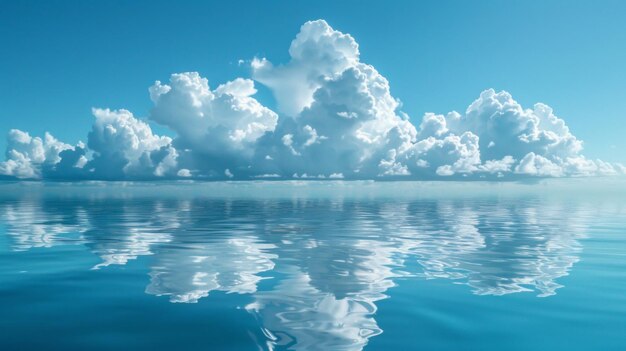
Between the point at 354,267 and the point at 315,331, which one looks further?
the point at 354,267

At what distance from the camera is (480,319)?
528 inches

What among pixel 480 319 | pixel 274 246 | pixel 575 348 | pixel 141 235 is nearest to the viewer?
pixel 575 348

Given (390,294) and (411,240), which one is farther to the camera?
(411,240)

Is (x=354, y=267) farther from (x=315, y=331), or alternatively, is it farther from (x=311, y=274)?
(x=315, y=331)

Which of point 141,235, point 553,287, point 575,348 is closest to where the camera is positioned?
point 575,348

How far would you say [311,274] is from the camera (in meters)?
20.0

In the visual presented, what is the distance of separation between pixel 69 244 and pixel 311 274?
20145mm

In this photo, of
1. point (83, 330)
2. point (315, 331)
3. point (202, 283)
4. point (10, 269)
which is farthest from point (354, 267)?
point (10, 269)

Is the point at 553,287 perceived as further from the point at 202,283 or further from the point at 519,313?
the point at 202,283

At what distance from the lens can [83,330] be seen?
12281 mm

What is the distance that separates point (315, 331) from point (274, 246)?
17.6 meters

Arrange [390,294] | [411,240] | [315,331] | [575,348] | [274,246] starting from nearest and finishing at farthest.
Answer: [575,348] → [315,331] → [390,294] → [274,246] → [411,240]

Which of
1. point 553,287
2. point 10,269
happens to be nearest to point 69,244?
point 10,269

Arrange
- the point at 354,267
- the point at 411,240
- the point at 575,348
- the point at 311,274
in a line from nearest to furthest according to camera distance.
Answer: the point at 575,348
the point at 311,274
the point at 354,267
the point at 411,240
